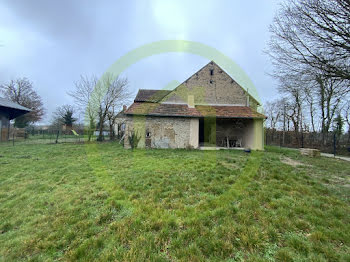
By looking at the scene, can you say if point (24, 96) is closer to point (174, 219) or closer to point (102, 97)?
point (102, 97)

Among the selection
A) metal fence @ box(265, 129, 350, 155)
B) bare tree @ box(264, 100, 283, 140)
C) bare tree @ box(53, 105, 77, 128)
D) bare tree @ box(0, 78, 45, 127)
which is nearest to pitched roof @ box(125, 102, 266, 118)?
metal fence @ box(265, 129, 350, 155)

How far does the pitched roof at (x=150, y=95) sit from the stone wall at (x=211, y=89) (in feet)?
3.38

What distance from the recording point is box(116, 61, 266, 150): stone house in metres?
11.3

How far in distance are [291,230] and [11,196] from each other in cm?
613

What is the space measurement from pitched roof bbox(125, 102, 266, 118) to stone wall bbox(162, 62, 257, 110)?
758mm

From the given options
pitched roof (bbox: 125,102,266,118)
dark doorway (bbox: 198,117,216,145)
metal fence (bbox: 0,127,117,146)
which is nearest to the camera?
pitched roof (bbox: 125,102,266,118)

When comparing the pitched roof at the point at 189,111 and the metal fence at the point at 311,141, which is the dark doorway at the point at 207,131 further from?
the metal fence at the point at 311,141

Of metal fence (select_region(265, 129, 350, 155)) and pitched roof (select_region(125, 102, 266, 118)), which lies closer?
metal fence (select_region(265, 129, 350, 155))

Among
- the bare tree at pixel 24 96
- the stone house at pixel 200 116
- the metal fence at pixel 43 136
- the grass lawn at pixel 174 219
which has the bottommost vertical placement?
the grass lawn at pixel 174 219

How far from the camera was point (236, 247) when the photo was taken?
6.57 ft

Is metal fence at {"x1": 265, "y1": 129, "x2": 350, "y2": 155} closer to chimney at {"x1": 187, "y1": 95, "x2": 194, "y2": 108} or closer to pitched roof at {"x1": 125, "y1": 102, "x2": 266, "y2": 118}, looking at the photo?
→ pitched roof at {"x1": 125, "y1": 102, "x2": 266, "y2": 118}

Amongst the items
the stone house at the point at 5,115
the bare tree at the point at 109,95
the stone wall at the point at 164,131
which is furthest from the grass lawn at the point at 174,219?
the stone house at the point at 5,115

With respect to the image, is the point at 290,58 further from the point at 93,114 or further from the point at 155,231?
the point at 93,114

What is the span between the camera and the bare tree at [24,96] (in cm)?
2472
